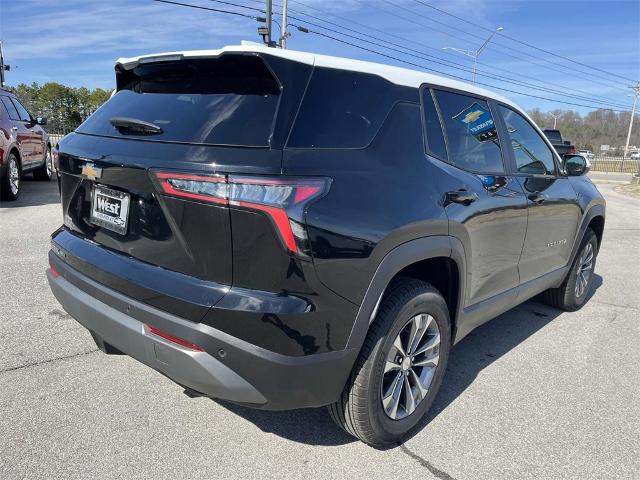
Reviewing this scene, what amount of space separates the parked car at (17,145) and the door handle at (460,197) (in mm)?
8037

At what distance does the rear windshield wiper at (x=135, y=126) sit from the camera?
7.46 ft

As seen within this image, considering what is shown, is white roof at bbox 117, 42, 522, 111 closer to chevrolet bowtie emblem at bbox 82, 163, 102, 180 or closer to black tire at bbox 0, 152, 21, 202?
→ chevrolet bowtie emblem at bbox 82, 163, 102, 180

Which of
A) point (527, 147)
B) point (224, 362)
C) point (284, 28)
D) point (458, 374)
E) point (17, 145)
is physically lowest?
point (458, 374)

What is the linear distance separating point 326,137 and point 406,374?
4.22ft

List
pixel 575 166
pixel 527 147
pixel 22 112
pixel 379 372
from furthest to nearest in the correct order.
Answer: pixel 22 112 < pixel 575 166 < pixel 527 147 < pixel 379 372

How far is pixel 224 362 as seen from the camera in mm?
1977

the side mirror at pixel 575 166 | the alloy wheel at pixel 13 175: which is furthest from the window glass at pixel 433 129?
the alloy wheel at pixel 13 175

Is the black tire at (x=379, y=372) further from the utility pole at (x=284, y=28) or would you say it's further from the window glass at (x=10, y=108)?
the utility pole at (x=284, y=28)

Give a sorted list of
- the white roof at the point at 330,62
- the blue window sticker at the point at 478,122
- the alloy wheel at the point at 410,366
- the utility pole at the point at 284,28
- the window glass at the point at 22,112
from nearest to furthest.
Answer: the white roof at the point at 330,62, the alloy wheel at the point at 410,366, the blue window sticker at the point at 478,122, the window glass at the point at 22,112, the utility pole at the point at 284,28

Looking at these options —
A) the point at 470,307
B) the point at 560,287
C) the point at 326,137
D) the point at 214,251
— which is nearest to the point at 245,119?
the point at 326,137

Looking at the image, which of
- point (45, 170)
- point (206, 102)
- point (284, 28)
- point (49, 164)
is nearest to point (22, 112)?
point (45, 170)

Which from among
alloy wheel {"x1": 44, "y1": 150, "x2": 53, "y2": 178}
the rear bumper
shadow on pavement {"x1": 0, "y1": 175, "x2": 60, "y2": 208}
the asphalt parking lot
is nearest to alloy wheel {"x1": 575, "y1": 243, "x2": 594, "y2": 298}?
the asphalt parking lot

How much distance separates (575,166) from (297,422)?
3.07m

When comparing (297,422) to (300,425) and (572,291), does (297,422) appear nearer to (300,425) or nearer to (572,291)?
(300,425)
